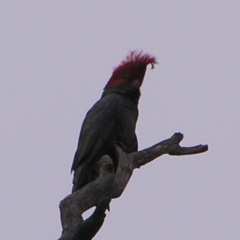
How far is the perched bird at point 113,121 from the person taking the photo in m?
6.92

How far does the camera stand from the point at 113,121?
7.35 m

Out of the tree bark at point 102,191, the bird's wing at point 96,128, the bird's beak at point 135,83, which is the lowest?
the tree bark at point 102,191

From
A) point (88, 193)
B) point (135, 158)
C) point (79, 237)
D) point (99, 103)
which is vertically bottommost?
point (79, 237)

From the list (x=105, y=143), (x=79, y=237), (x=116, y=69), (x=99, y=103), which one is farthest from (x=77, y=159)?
(x=79, y=237)

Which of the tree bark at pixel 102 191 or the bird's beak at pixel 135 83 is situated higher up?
the bird's beak at pixel 135 83

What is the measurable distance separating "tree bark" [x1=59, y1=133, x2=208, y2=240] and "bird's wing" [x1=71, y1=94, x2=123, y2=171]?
1.01 feet

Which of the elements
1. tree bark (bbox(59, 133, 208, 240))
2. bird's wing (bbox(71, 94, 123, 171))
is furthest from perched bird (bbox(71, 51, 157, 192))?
tree bark (bbox(59, 133, 208, 240))

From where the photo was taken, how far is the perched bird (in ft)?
22.7

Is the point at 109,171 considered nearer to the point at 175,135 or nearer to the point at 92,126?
the point at 175,135

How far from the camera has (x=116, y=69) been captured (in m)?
7.91

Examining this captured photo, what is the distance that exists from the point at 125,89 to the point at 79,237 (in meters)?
3.07

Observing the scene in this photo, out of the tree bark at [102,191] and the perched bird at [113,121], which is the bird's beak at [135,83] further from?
the tree bark at [102,191]

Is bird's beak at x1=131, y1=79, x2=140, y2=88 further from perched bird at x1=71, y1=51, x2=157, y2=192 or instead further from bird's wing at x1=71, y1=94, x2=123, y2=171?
bird's wing at x1=71, y1=94, x2=123, y2=171

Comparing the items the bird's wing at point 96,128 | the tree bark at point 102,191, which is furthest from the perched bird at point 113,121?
the tree bark at point 102,191
